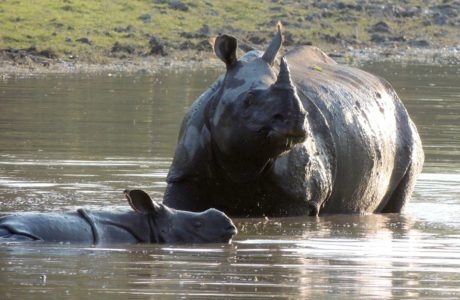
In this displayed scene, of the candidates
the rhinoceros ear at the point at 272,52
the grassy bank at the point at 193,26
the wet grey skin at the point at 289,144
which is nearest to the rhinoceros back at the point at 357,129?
the wet grey skin at the point at 289,144

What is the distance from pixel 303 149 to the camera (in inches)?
458

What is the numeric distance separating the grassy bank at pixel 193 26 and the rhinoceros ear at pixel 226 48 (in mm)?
16557

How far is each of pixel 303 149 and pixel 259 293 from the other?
3672 mm

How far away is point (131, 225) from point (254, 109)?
4.37 feet

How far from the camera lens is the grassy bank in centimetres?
2981

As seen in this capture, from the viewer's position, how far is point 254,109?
10812 millimetres

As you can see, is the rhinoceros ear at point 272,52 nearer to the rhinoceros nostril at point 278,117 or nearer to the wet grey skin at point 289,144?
the wet grey skin at point 289,144

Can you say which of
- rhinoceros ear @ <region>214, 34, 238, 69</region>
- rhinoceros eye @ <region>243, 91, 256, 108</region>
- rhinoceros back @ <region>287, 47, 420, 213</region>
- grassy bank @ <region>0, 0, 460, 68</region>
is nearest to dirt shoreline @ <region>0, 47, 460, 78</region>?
grassy bank @ <region>0, 0, 460, 68</region>

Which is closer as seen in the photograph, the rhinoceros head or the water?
the water

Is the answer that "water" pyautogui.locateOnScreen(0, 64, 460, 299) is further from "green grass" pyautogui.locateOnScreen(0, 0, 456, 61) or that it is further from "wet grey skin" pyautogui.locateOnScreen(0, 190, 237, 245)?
"green grass" pyautogui.locateOnScreen(0, 0, 456, 61)

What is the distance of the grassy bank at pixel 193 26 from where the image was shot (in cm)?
2981

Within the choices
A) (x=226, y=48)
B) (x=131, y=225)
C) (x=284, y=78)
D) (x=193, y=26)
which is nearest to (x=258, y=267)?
(x=131, y=225)

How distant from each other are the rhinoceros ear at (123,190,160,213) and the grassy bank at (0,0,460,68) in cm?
1772

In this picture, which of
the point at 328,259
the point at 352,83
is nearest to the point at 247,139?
the point at 328,259
